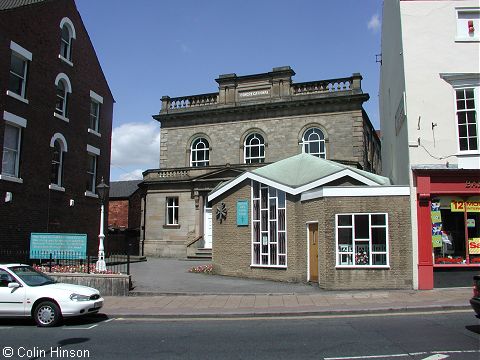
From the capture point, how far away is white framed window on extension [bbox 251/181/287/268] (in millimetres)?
18250

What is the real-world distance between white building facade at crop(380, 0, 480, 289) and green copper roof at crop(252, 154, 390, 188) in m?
2.44

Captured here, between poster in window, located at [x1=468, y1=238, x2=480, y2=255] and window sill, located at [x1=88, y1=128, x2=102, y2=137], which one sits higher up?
window sill, located at [x1=88, y1=128, x2=102, y2=137]

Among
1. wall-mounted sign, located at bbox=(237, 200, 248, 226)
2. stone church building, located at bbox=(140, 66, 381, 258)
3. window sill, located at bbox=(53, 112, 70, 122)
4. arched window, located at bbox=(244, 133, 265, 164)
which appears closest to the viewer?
wall-mounted sign, located at bbox=(237, 200, 248, 226)

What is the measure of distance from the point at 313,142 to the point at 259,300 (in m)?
20.1

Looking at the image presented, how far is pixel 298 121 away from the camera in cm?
3278

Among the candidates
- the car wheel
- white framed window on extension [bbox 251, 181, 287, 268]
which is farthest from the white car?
white framed window on extension [bbox 251, 181, 287, 268]

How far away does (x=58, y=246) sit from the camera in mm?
18422

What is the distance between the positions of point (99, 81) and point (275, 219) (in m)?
14.5

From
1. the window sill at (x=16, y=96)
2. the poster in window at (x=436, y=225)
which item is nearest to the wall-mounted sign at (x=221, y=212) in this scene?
the poster in window at (x=436, y=225)

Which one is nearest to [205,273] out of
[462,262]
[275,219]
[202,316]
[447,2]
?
[275,219]

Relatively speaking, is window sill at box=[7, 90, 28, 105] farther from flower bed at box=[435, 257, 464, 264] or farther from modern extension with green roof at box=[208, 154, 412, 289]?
flower bed at box=[435, 257, 464, 264]

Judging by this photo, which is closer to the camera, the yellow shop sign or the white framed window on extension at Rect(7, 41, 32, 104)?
the yellow shop sign

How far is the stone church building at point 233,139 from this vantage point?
103 ft

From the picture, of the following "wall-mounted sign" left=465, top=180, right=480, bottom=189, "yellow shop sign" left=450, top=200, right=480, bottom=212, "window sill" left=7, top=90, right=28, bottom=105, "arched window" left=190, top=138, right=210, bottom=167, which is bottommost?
"yellow shop sign" left=450, top=200, right=480, bottom=212
